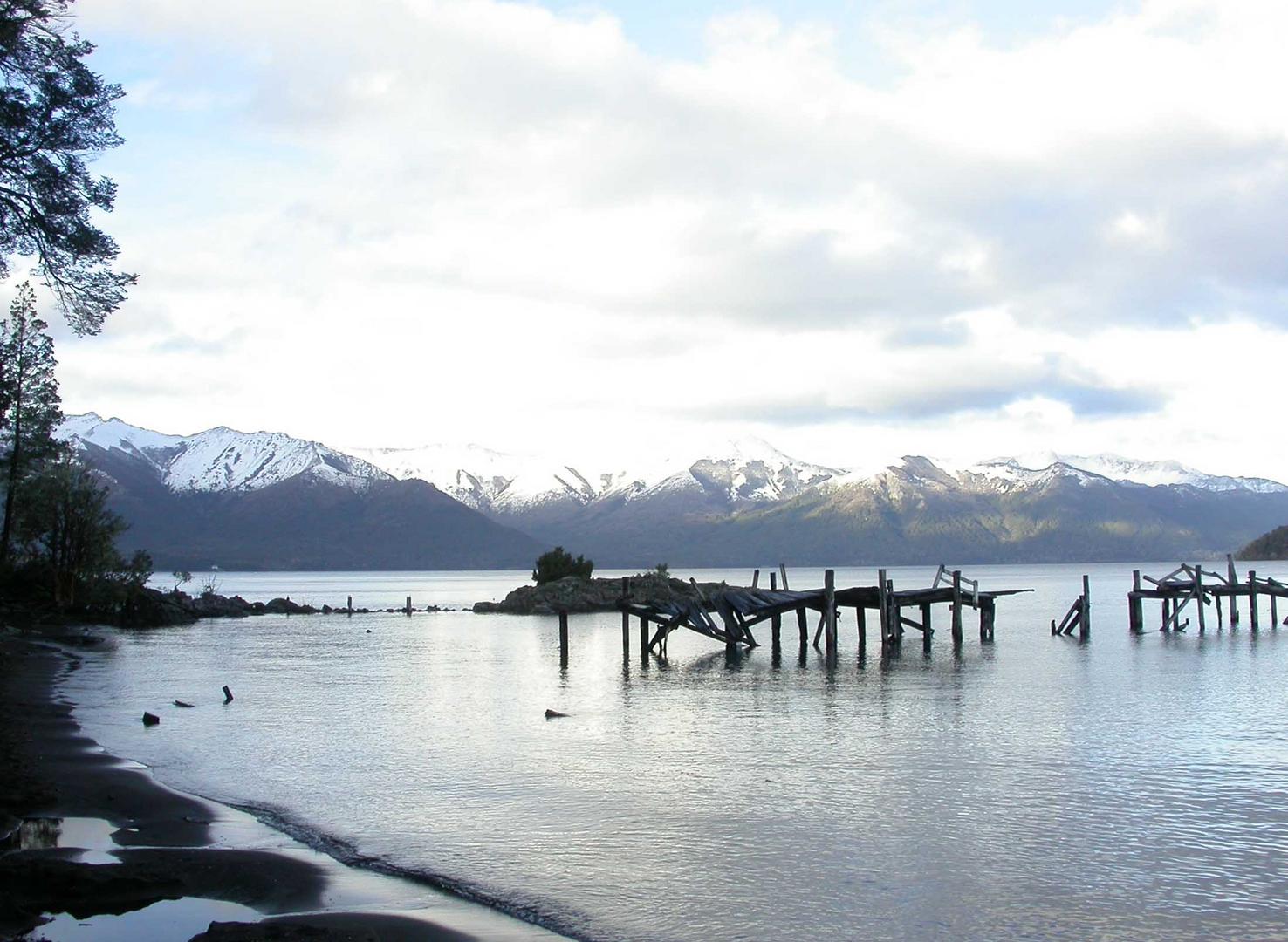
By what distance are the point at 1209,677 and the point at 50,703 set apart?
3874 cm

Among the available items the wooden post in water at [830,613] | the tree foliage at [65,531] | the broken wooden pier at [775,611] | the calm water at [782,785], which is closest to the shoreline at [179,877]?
the calm water at [782,785]

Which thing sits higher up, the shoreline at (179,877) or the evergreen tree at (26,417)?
the evergreen tree at (26,417)

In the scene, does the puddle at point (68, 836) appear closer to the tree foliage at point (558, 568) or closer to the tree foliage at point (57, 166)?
the tree foliage at point (57, 166)

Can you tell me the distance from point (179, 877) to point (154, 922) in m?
1.59

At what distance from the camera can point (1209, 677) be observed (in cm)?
4150

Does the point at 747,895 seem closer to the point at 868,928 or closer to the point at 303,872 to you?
the point at 868,928

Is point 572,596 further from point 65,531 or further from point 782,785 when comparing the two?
point 782,785

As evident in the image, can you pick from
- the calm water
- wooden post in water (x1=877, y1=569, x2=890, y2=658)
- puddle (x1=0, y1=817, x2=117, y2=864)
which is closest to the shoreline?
puddle (x1=0, y1=817, x2=117, y2=864)

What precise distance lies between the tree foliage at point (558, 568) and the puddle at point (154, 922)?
4033 inches

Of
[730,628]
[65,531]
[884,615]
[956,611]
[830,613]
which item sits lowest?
[730,628]

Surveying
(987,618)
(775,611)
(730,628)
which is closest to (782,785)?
(730,628)

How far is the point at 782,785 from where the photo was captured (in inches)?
829

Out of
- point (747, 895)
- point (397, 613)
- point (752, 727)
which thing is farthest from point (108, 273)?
point (397, 613)

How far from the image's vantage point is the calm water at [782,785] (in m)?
13.8
